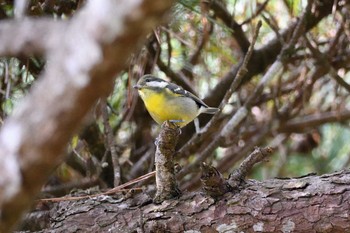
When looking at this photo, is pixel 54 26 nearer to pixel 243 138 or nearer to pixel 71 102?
pixel 71 102

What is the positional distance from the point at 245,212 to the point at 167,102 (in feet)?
2.42

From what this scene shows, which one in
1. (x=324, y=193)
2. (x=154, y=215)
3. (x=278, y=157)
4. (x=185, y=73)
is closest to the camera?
(x=324, y=193)

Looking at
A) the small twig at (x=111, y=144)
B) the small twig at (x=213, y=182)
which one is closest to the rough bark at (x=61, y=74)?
the small twig at (x=213, y=182)

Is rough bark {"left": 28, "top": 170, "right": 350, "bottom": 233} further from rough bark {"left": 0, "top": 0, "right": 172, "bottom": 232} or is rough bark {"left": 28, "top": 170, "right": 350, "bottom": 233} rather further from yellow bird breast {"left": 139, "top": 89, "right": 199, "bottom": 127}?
rough bark {"left": 0, "top": 0, "right": 172, "bottom": 232}

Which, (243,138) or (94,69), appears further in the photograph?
(243,138)

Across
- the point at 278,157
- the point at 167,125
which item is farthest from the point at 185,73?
the point at 167,125

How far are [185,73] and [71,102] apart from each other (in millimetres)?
2237

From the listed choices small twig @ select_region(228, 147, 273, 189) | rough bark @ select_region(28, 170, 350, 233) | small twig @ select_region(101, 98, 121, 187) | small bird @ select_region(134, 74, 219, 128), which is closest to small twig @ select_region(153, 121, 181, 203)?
rough bark @ select_region(28, 170, 350, 233)

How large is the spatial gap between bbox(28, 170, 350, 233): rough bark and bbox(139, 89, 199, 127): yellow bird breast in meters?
0.47

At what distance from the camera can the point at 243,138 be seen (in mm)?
3119

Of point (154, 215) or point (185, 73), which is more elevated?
point (185, 73)

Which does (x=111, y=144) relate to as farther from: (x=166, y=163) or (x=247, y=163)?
(x=247, y=163)

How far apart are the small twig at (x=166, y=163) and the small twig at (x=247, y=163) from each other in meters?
0.16

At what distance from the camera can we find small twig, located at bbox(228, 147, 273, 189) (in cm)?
164
